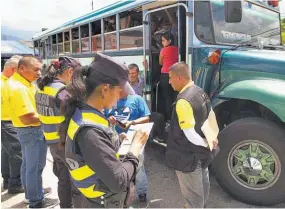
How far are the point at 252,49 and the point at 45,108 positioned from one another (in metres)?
2.48

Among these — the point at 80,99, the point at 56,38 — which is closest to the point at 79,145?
the point at 80,99

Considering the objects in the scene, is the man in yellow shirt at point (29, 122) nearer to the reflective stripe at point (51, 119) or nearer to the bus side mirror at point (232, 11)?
the reflective stripe at point (51, 119)

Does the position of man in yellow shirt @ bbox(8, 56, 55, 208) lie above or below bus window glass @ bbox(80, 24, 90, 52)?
below

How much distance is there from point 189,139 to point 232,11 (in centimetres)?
168

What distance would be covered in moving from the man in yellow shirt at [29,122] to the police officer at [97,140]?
1.60 m

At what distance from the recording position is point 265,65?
3.11 metres

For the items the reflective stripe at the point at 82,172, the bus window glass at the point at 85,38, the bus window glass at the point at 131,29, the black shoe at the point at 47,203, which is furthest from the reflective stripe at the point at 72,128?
the bus window glass at the point at 85,38

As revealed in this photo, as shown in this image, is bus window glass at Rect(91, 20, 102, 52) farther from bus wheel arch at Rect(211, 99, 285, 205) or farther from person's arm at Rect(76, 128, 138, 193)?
person's arm at Rect(76, 128, 138, 193)

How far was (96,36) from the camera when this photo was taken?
215 inches

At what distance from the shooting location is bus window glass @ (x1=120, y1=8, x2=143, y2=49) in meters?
4.32

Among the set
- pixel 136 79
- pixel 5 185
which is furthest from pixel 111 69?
pixel 5 185

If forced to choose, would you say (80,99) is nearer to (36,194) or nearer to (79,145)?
(79,145)

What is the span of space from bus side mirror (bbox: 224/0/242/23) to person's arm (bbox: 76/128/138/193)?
242 cm

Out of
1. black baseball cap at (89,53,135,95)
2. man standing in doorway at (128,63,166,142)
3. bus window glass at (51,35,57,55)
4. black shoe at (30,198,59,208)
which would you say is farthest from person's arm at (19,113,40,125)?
bus window glass at (51,35,57,55)
